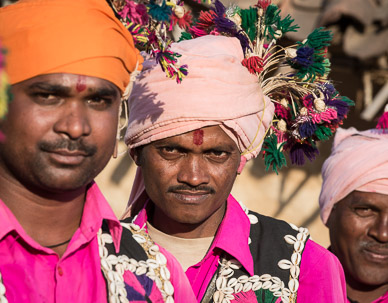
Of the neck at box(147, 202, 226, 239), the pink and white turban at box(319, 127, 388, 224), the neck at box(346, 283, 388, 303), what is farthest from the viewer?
the pink and white turban at box(319, 127, 388, 224)

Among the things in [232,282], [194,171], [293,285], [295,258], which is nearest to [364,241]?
[295,258]

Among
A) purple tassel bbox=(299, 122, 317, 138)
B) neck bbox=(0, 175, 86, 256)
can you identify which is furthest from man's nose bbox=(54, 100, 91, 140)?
purple tassel bbox=(299, 122, 317, 138)

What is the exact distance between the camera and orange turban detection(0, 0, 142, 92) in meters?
2.99

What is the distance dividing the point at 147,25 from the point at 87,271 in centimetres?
108

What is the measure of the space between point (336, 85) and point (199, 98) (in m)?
4.40

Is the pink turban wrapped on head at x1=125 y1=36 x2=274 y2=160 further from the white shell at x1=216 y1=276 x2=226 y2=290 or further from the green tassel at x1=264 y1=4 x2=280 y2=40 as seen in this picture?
the white shell at x1=216 y1=276 x2=226 y2=290

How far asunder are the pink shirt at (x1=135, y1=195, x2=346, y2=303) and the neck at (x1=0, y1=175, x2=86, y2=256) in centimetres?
119

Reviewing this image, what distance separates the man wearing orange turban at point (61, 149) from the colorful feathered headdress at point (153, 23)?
6 cm

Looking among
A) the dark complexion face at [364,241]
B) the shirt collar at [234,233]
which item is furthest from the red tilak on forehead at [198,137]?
the dark complexion face at [364,241]

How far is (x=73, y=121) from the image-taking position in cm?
296

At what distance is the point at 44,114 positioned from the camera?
294 cm

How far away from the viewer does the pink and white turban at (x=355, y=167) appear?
5527 mm

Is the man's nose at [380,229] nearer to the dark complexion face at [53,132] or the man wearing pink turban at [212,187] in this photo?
the man wearing pink turban at [212,187]

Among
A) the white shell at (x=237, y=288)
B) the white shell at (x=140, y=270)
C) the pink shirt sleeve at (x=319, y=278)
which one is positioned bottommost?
the pink shirt sleeve at (x=319, y=278)
